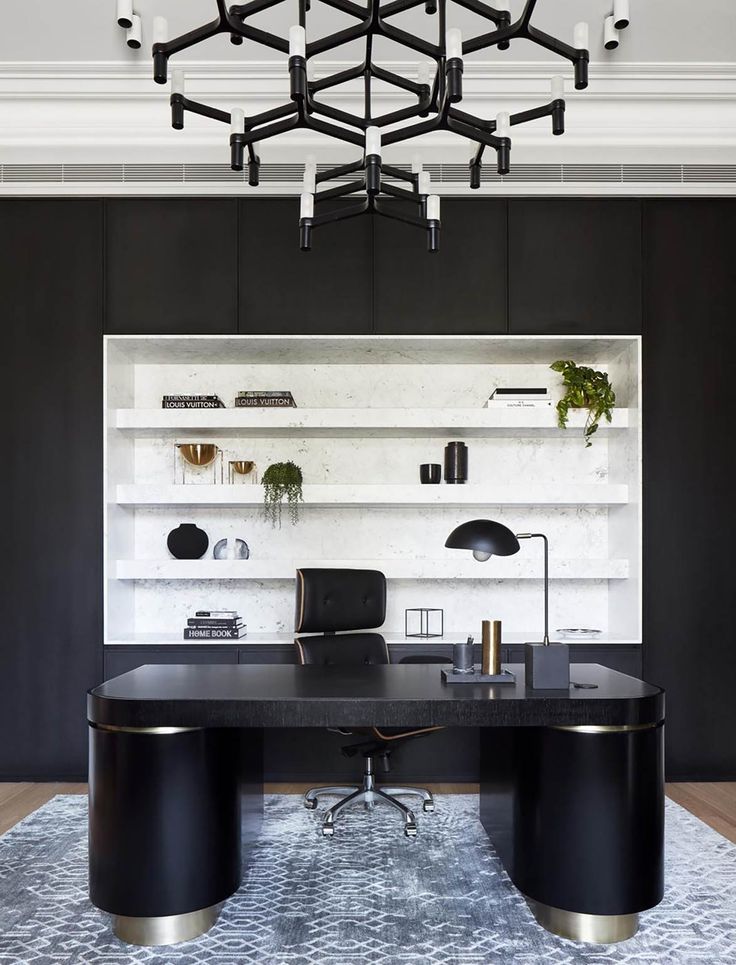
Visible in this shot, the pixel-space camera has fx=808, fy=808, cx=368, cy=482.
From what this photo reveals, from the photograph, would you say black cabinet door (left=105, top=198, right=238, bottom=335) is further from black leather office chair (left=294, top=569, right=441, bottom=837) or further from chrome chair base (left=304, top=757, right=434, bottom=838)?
chrome chair base (left=304, top=757, right=434, bottom=838)

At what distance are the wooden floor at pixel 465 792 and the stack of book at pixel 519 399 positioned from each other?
6.61 feet

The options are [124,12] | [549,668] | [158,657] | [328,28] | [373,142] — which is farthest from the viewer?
[158,657]

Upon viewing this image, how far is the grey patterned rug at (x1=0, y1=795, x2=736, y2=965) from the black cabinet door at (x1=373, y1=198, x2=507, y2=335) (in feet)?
8.15

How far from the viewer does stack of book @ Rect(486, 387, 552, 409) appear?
4.42 meters

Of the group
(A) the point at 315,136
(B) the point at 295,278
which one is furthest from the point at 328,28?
(B) the point at 295,278

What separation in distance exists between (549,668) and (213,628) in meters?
2.22

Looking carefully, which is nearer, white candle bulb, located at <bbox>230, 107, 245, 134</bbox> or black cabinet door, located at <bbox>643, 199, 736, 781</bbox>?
white candle bulb, located at <bbox>230, 107, 245, 134</bbox>

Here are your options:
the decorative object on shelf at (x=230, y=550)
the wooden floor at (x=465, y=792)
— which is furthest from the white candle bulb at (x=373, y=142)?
the wooden floor at (x=465, y=792)

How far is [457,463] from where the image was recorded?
4465 millimetres

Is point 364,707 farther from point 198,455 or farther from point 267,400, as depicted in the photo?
point 198,455

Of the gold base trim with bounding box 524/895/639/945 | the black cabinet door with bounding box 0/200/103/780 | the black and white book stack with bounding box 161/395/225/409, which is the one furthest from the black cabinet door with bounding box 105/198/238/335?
the gold base trim with bounding box 524/895/639/945

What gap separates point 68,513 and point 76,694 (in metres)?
0.95

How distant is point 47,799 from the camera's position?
3904 mm

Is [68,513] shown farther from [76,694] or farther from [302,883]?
[302,883]
